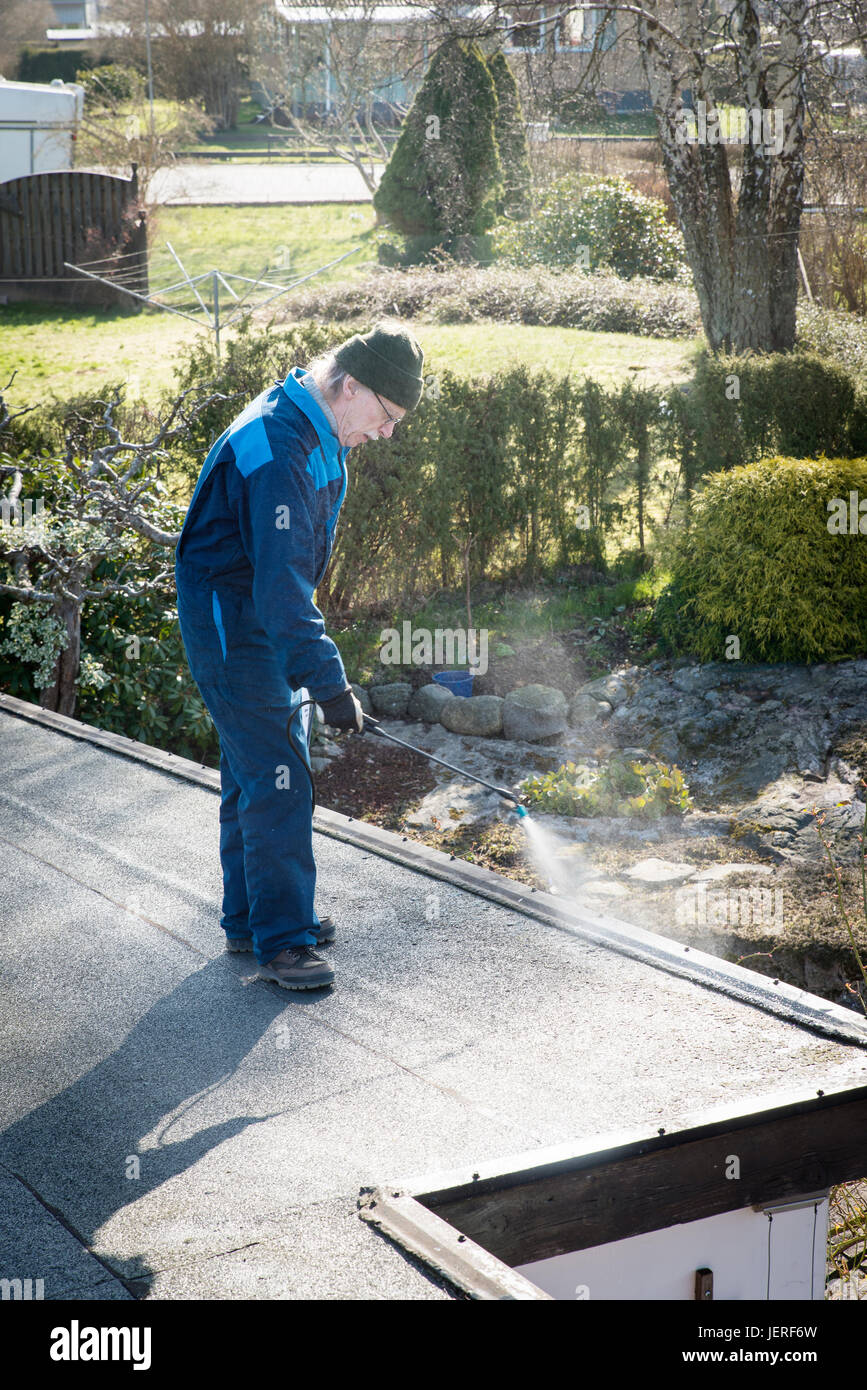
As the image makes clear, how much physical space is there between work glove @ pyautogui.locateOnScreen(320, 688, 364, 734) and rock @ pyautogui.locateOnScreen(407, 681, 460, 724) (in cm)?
425

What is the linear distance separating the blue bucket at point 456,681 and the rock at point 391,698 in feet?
0.73

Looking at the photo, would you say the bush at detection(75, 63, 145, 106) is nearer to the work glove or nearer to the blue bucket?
the blue bucket

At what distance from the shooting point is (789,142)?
35.2 ft

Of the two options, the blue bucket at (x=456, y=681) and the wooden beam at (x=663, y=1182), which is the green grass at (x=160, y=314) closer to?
the blue bucket at (x=456, y=681)

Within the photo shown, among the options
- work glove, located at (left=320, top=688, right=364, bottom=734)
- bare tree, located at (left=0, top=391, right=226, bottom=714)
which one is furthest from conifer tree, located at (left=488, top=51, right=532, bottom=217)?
work glove, located at (left=320, top=688, right=364, bottom=734)

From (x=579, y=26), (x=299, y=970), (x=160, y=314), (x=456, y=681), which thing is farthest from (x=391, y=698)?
(x=160, y=314)

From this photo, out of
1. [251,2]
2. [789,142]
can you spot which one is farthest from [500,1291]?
[251,2]

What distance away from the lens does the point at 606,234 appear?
57.6 feet

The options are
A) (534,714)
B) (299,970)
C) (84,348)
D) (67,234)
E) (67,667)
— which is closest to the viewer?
(299,970)

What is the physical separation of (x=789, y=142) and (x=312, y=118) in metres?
29.9

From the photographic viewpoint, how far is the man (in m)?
3.12

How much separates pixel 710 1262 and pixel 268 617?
1.98 meters

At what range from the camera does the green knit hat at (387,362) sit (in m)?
3.14

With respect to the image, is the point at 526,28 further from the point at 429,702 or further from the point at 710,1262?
the point at 710,1262
